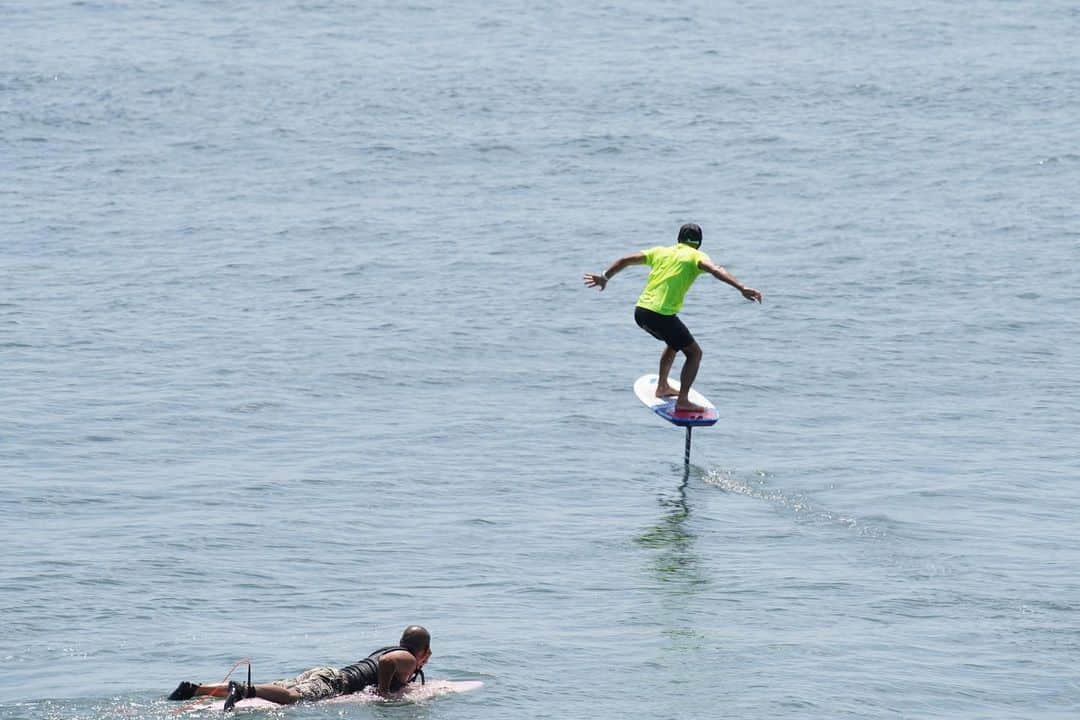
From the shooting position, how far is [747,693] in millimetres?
16203

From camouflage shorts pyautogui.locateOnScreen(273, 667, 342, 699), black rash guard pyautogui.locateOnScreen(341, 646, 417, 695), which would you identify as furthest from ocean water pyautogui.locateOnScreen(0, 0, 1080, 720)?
black rash guard pyautogui.locateOnScreen(341, 646, 417, 695)

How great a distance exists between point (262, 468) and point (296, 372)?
5797 mm

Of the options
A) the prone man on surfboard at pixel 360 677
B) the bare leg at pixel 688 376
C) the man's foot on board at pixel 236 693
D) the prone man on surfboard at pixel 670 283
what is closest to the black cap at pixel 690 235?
the prone man on surfboard at pixel 670 283

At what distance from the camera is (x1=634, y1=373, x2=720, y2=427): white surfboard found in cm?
2192

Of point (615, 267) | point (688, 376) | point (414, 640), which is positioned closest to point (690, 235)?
point (615, 267)

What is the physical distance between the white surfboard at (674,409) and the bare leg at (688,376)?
2.9 inches

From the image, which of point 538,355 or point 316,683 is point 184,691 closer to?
point 316,683

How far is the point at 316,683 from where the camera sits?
1532cm

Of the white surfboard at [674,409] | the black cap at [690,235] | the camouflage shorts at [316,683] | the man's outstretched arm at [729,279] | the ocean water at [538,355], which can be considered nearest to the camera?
the camouflage shorts at [316,683]

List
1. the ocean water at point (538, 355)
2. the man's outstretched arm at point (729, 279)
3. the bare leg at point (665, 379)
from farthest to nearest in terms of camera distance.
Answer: the bare leg at point (665, 379), the man's outstretched arm at point (729, 279), the ocean water at point (538, 355)

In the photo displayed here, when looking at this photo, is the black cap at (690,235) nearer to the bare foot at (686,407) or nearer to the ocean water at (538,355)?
the bare foot at (686,407)

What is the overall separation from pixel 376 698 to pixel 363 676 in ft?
0.71

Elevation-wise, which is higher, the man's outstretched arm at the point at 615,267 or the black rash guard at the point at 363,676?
the man's outstretched arm at the point at 615,267

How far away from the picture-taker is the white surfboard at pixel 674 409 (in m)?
21.9
